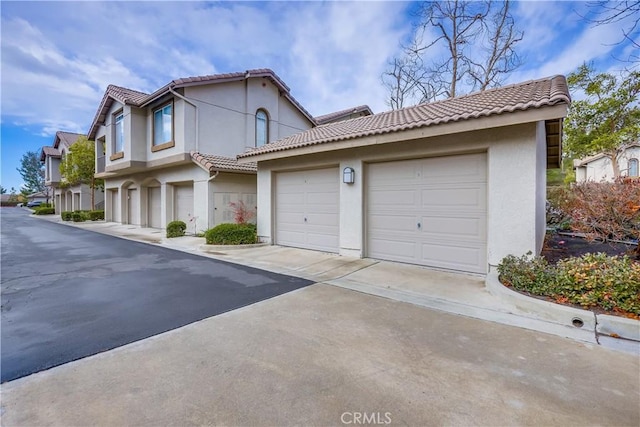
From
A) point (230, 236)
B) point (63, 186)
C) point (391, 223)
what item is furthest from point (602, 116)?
point (63, 186)

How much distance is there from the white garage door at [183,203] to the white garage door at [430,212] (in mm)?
9614

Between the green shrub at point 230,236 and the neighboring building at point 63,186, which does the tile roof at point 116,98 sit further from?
the neighboring building at point 63,186

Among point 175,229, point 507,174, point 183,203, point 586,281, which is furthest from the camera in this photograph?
point 183,203

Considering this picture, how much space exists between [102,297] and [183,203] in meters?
10.0

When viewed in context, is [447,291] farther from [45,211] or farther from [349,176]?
[45,211]

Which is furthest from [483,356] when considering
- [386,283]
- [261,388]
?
[386,283]

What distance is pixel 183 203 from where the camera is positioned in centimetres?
1429

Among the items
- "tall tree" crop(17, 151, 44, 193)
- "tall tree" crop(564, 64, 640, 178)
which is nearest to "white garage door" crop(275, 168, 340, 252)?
"tall tree" crop(564, 64, 640, 178)

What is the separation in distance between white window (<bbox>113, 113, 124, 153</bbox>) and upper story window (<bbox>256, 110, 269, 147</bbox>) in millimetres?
7898

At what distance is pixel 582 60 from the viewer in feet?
60.5

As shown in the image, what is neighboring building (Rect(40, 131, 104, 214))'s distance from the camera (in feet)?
89.1

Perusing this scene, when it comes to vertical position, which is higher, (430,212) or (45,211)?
(430,212)

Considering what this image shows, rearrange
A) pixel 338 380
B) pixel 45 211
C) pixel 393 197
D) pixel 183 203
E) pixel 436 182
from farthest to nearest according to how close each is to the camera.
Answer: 1. pixel 45 211
2. pixel 183 203
3. pixel 393 197
4. pixel 436 182
5. pixel 338 380

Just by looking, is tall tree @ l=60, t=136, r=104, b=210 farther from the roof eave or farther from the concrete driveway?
the concrete driveway
